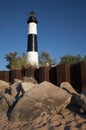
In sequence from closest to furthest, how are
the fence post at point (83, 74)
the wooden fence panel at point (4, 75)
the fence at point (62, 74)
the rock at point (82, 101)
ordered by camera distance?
the rock at point (82, 101), the fence post at point (83, 74), the fence at point (62, 74), the wooden fence panel at point (4, 75)

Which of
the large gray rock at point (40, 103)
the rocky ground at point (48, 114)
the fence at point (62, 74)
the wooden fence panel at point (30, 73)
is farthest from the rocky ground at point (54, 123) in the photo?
the wooden fence panel at point (30, 73)

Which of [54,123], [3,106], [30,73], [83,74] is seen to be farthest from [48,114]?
[30,73]

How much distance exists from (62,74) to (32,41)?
537 inches

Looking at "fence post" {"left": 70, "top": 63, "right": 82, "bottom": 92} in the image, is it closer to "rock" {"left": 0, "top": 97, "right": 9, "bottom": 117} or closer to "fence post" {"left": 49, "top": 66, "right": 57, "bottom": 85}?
"fence post" {"left": 49, "top": 66, "right": 57, "bottom": 85}

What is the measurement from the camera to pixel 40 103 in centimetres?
883

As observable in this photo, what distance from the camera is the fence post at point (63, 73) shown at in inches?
499

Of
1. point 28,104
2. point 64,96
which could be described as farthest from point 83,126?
point 28,104

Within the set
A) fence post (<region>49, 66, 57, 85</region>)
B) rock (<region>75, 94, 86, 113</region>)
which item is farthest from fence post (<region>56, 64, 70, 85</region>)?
rock (<region>75, 94, 86, 113</region>)

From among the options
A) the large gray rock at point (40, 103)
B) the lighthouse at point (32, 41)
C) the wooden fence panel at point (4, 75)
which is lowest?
the large gray rock at point (40, 103)

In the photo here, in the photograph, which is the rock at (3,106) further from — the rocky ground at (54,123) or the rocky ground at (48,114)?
the rocky ground at (54,123)

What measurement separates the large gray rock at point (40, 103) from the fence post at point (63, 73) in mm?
3396

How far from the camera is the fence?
11633mm

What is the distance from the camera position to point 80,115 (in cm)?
821

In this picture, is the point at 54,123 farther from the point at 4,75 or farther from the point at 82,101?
the point at 4,75
